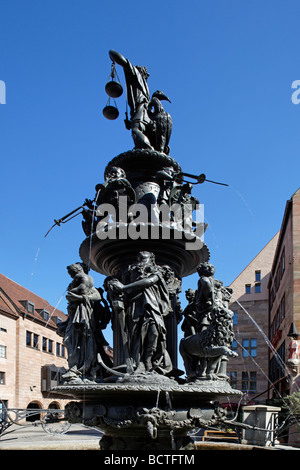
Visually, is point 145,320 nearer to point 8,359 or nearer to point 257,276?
point 8,359

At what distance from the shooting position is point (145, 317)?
6.70m

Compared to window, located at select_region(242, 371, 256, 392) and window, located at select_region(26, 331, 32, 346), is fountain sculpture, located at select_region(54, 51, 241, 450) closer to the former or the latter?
window, located at select_region(26, 331, 32, 346)

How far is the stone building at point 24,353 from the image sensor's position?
39.8m

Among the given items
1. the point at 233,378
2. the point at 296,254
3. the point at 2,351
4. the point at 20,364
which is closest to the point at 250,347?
the point at 233,378

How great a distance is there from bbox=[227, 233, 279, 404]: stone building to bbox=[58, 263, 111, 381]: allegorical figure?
35276 millimetres

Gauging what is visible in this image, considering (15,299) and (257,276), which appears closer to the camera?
(15,299)

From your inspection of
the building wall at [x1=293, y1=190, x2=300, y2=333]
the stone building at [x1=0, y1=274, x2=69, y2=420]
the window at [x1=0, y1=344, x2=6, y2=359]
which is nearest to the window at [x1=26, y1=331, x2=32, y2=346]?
the stone building at [x1=0, y1=274, x2=69, y2=420]

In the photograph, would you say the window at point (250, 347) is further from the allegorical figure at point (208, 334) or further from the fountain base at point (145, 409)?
the fountain base at point (145, 409)

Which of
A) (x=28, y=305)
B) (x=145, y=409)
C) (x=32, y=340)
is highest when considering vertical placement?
(x=28, y=305)

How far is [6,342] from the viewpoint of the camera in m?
40.1

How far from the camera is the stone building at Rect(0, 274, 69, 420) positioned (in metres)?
39.8

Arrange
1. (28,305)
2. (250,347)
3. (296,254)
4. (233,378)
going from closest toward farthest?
1. (296,254)
2. (233,378)
3. (250,347)
4. (28,305)

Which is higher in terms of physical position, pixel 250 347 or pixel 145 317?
pixel 145 317

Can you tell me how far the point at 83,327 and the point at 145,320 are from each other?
38.7 inches
